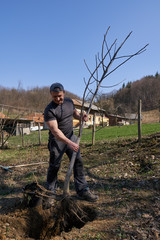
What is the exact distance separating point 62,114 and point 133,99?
158ft

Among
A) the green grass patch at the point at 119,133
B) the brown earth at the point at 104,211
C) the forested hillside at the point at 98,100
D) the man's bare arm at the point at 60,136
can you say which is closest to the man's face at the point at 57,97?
the man's bare arm at the point at 60,136

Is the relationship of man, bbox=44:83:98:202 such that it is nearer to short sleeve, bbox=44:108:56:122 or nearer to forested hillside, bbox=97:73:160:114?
short sleeve, bbox=44:108:56:122

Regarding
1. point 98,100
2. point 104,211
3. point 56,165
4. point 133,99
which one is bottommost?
point 104,211

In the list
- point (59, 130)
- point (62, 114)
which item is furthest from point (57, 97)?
point (59, 130)

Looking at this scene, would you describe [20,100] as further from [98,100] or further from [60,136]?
[60,136]

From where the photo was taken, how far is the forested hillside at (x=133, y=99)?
7.66 metres

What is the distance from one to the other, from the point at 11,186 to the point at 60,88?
9.12ft

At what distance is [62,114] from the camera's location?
2.78 metres

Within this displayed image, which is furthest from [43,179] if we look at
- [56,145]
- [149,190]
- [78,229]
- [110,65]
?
[110,65]

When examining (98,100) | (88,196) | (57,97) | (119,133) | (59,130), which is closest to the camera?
(59,130)

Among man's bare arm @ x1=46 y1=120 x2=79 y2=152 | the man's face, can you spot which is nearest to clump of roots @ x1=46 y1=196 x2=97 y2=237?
man's bare arm @ x1=46 y1=120 x2=79 y2=152

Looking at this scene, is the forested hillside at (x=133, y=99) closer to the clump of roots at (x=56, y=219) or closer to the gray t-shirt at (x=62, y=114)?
the gray t-shirt at (x=62, y=114)

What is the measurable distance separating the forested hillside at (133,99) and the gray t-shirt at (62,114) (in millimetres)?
2563

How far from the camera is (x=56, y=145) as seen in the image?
111 inches
